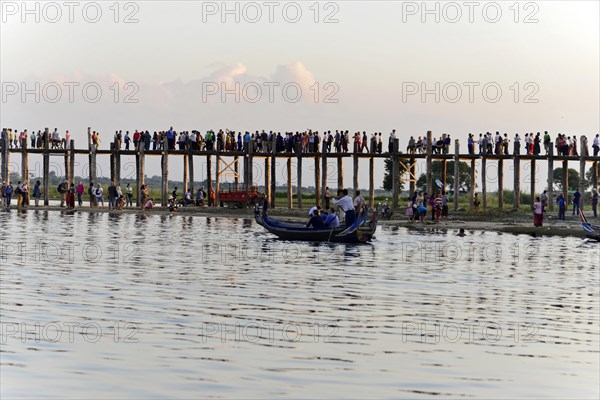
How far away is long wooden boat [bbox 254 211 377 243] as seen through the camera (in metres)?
37.6

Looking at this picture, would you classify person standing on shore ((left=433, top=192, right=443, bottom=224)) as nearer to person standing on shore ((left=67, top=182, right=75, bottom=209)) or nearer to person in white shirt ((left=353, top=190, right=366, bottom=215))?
person in white shirt ((left=353, top=190, right=366, bottom=215))

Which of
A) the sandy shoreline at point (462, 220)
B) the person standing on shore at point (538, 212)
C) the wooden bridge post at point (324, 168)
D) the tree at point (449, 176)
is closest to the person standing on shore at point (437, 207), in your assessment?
the sandy shoreline at point (462, 220)

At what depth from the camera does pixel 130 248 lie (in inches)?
1417

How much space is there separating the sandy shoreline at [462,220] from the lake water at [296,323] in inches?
378

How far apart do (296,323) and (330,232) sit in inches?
738

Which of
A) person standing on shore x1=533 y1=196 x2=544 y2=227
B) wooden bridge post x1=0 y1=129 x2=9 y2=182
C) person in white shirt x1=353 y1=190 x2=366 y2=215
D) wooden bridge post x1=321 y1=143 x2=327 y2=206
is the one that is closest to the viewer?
person in white shirt x1=353 y1=190 x2=366 y2=215

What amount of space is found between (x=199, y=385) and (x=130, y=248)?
22500 millimetres

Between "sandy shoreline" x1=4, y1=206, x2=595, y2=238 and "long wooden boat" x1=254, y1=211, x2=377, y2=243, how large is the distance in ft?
28.9

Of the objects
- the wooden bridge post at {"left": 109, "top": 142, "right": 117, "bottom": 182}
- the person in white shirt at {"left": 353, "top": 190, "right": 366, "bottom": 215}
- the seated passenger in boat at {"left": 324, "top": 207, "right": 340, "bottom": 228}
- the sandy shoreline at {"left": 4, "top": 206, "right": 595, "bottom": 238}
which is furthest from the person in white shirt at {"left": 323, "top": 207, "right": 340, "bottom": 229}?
the wooden bridge post at {"left": 109, "top": 142, "right": 117, "bottom": 182}

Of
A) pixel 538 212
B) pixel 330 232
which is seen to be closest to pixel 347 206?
pixel 330 232

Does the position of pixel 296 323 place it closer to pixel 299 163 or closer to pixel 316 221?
pixel 316 221

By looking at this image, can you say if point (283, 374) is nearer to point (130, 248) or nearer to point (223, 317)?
point (223, 317)

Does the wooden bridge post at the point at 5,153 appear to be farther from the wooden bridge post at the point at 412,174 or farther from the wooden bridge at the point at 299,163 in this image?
the wooden bridge post at the point at 412,174

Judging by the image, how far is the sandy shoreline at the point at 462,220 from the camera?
45.5 metres
